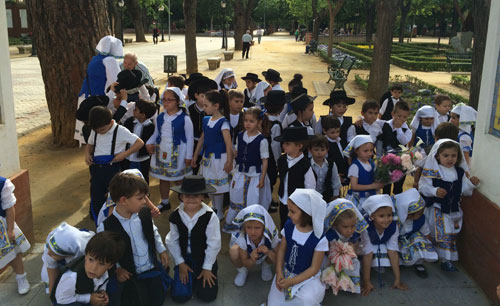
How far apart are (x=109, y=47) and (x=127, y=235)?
3.71m

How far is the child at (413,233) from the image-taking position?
15.0ft

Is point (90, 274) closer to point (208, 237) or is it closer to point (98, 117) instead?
point (208, 237)

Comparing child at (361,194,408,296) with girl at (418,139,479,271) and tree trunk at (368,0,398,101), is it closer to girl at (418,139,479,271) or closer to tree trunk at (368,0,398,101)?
girl at (418,139,479,271)

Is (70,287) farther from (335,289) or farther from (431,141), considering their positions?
(431,141)

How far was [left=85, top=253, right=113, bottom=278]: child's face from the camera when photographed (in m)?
3.43

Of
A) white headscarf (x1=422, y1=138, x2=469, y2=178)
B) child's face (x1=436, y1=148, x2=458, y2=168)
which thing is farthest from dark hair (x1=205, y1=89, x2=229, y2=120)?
child's face (x1=436, y1=148, x2=458, y2=168)

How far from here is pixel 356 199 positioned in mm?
5031

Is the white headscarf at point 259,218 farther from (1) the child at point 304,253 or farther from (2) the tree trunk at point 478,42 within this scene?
(2) the tree trunk at point 478,42

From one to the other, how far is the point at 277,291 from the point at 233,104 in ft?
8.62

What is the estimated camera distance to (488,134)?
4.38 m

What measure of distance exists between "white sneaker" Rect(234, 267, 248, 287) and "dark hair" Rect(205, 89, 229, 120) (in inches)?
79.9

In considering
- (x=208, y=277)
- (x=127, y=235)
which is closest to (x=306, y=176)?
(x=208, y=277)

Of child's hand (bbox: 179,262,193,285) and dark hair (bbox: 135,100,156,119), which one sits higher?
dark hair (bbox: 135,100,156,119)

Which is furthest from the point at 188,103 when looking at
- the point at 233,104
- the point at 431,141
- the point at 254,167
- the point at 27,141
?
the point at 27,141
